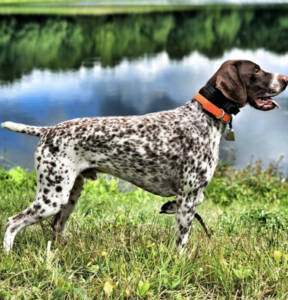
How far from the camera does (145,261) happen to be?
428 cm

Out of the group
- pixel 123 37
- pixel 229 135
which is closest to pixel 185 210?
pixel 229 135

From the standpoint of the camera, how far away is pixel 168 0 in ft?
207

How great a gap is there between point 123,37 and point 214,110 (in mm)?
29670

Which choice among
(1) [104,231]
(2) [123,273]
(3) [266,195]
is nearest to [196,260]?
(2) [123,273]

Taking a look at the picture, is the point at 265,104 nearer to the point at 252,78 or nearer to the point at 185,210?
the point at 252,78

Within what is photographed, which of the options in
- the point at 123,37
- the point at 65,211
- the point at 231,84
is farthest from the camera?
the point at 123,37

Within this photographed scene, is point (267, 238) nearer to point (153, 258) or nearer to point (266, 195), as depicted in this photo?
point (153, 258)

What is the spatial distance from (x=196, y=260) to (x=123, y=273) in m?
0.71

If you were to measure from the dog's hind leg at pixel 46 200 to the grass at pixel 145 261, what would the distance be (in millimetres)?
225

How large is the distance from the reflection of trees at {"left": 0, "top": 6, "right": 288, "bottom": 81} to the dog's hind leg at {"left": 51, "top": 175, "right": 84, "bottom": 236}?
14740mm

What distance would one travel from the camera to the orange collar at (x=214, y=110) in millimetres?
4328

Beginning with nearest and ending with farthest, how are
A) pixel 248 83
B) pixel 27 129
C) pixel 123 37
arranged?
1. pixel 248 83
2. pixel 27 129
3. pixel 123 37

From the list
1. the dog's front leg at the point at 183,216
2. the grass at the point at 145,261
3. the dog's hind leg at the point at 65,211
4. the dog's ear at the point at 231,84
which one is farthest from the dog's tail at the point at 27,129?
the dog's ear at the point at 231,84

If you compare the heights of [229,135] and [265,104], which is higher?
[265,104]
